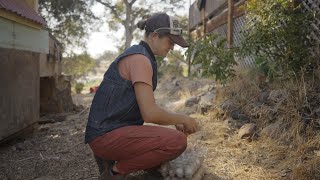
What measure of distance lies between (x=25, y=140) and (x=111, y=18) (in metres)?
22.3

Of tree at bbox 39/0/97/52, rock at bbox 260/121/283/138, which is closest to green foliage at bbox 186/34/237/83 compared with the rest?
rock at bbox 260/121/283/138

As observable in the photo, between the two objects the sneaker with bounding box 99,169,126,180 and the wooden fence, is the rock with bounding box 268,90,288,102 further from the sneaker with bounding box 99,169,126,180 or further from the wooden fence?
the sneaker with bounding box 99,169,126,180

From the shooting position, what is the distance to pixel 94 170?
3.94 metres

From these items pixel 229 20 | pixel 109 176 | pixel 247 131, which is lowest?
pixel 109 176

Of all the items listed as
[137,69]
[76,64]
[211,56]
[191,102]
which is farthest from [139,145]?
[76,64]

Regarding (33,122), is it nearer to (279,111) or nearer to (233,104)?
(233,104)

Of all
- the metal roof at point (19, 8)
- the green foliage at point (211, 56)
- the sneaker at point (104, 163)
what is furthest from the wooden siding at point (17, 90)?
the green foliage at point (211, 56)

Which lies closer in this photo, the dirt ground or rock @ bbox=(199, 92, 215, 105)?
the dirt ground

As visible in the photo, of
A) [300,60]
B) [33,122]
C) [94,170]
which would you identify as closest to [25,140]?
[33,122]

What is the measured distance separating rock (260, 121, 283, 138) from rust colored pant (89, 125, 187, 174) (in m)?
1.72

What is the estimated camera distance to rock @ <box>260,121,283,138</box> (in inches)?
174

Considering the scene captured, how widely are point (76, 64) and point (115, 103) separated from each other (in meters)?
20.7

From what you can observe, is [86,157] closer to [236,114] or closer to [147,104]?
[147,104]

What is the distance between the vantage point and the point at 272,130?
175 inches
